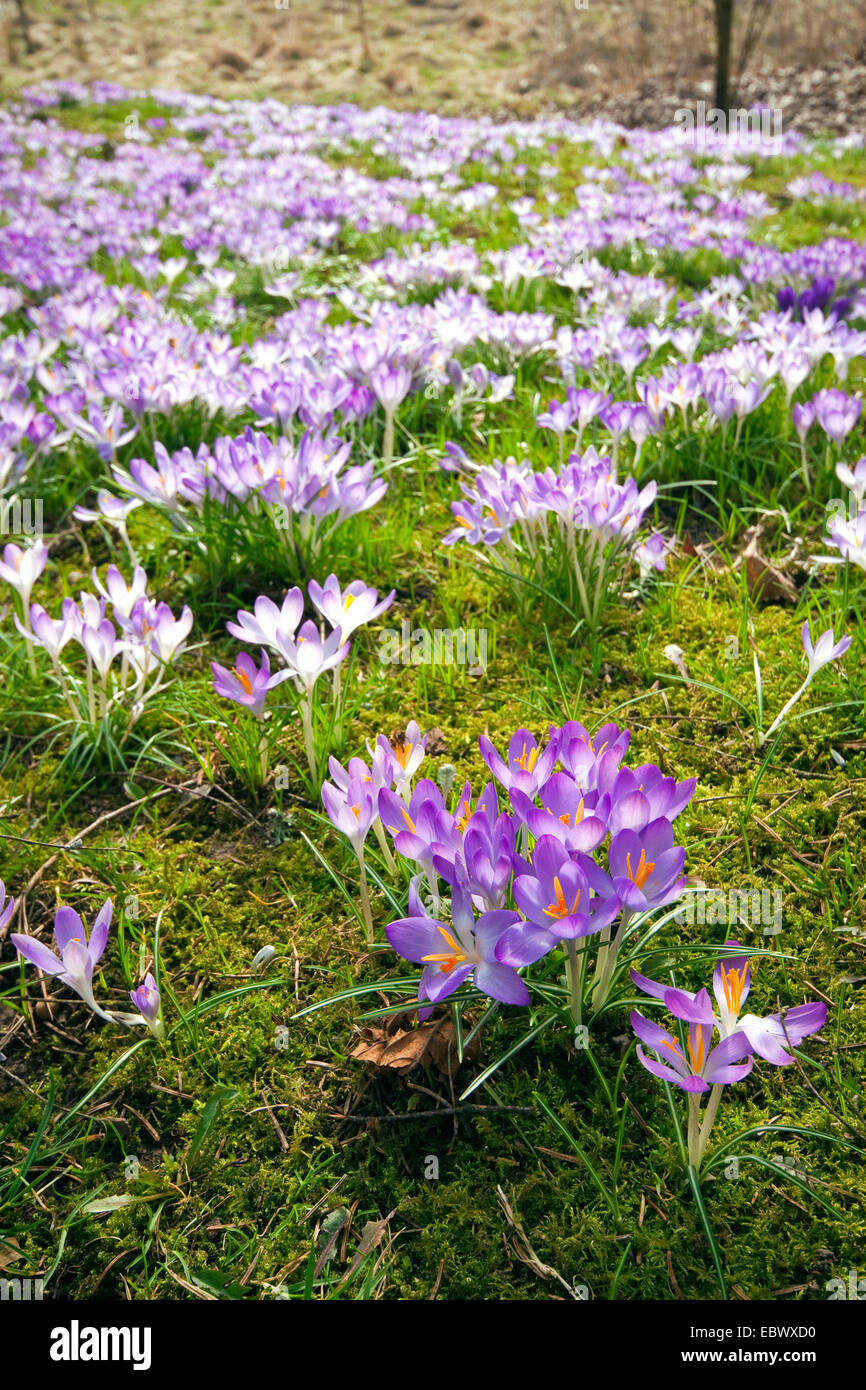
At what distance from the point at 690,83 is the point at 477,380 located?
13469 millimetres

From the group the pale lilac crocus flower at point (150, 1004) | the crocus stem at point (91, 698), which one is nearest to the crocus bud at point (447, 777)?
the pale lilac crocus flower at point (150, 1004)

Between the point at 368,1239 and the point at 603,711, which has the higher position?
the point at 603,711

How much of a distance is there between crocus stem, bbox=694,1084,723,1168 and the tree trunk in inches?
430

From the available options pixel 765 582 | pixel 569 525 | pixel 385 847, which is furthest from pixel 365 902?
pixel 765 582

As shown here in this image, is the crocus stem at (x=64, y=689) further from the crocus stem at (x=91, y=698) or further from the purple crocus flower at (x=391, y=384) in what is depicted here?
the purple crocus flower at (x=391, y=384)

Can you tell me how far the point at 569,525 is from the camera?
2312 mm

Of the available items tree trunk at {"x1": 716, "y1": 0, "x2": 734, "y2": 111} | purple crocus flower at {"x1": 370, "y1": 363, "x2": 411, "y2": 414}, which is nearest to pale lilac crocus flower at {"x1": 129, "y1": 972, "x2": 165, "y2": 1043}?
purple crocus flower at {"x1": 370, "y1": 363, "x2": 411, "y2": 414}

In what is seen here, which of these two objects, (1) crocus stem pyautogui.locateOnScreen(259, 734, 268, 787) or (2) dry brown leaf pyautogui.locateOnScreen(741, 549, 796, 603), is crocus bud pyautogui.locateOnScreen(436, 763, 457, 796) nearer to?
(1) crocus stem pyautogui.locateOnScreen(259, 734, 268, 787)

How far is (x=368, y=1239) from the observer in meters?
1.33

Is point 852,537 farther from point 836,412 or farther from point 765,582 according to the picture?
point 836,412

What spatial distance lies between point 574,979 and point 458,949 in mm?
218
